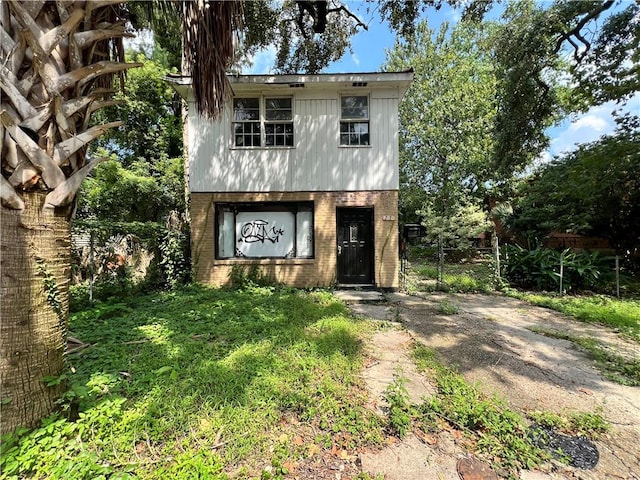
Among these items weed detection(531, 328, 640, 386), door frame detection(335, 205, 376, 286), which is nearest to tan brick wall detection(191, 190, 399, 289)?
door frame detection(335, 205, 376, 286)

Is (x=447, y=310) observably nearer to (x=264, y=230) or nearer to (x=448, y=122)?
(x=264, y=230)

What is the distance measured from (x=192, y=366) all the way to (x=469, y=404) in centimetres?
293

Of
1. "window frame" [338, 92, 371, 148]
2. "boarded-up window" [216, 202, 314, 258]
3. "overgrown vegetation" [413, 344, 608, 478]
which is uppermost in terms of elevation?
"window frame" [338, 92, 371, 148]

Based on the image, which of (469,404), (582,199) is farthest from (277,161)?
(582,199)

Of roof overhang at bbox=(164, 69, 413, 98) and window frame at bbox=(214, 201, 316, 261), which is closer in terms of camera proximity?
roof overhang at bbox=(164, 69, 413, 98)

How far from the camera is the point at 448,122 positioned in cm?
1566

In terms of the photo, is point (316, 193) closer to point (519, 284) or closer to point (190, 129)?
point (190, 129)

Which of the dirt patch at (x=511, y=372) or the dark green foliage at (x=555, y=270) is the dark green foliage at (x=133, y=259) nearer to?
the dirt patch at (x=511, y=372)

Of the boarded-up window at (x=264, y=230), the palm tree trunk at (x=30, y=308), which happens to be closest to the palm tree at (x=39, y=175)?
the palm tree trunk at (x=30, y=308)

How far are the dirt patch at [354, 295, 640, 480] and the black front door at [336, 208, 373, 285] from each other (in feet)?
5.69

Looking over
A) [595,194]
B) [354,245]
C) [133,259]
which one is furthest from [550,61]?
[133,259]

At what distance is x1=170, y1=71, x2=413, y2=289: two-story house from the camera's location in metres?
7.66

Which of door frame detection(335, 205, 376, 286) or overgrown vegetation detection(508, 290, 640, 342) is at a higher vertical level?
door frame detection(335, 205, 376, 286)

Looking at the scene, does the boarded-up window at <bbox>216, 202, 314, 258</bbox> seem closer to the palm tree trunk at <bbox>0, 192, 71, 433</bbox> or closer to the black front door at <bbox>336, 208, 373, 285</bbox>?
the black front door at <bbox>336, 208, 373, 285</bbox>
